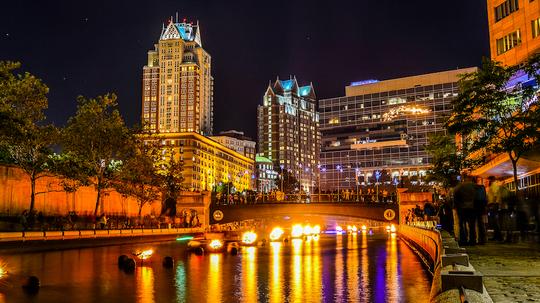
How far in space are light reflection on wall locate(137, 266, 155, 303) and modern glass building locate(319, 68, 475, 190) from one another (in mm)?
151115

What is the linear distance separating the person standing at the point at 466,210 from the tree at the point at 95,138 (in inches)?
1624

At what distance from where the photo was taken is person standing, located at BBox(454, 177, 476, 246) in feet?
65.4

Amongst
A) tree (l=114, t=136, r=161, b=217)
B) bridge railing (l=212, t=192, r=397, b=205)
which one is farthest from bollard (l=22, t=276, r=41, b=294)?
bridge railing (l=212, t=192, r=397, b=205)

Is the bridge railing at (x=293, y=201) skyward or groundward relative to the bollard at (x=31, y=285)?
skyward

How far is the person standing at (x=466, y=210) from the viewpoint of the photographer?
19.9 metres

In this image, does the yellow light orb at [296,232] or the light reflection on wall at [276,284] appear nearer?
the light reflection on wall at [276,284]

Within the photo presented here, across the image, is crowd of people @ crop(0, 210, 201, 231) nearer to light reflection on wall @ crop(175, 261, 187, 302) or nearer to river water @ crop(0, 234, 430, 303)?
river water @ crop(0, 234, 430, 303)

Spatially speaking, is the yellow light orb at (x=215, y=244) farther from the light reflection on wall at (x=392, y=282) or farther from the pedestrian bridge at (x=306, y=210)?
the pedestrian bridge at (x=306, y=210)

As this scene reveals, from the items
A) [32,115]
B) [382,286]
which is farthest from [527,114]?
[32,115]

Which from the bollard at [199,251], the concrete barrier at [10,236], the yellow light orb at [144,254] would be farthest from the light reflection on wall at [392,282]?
the concrete barrier at [10,236]

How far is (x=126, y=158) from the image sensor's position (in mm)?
61938

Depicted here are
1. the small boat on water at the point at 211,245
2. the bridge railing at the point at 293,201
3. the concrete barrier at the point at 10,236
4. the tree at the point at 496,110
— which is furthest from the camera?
the bridge railing at the point at 293,201

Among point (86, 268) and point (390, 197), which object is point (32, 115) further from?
point (390, 197)

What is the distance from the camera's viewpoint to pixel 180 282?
21.5 metres
